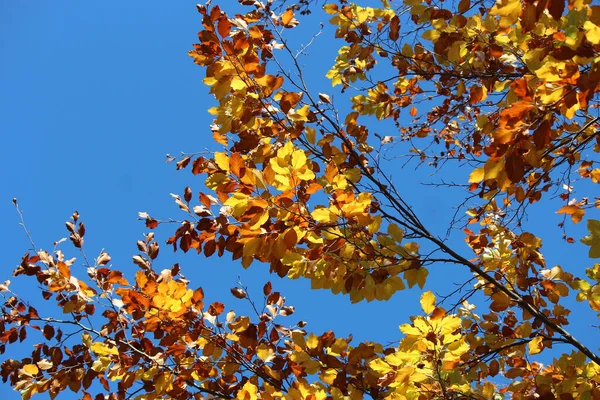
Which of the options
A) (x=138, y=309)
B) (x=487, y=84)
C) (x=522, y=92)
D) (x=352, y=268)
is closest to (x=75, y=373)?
(x=138, y=309)

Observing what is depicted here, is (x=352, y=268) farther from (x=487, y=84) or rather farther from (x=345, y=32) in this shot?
(x=345, y=32)

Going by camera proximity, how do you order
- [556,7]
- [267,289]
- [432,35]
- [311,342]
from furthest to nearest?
[267,289]
[432,35]
[311,342]
[556,7]

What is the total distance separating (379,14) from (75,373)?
2.51 meters

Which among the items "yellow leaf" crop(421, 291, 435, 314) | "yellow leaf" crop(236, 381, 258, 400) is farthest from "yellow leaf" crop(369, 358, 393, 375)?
"yellow leaf" crop(236, 381, 258, 400)

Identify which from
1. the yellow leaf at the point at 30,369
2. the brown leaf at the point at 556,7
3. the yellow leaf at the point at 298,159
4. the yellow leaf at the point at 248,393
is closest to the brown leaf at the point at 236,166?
the yellow leaf at the point at 298,159

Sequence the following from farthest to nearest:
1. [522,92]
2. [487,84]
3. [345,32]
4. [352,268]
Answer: [345,32] < [487,84] < [352,268] < [522,92]

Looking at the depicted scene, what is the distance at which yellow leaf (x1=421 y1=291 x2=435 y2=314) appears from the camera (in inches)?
62.7

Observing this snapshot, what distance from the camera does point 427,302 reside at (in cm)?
160

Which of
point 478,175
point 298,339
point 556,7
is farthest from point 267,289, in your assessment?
point 556,7

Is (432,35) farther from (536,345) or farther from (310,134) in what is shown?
(536,345)

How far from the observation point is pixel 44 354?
2152 millimetres

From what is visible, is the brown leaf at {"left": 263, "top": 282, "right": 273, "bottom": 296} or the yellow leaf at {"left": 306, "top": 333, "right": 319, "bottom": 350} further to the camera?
the brown leaf at {"left": 263, "top": 282, "right": 273, "bottom": 296}

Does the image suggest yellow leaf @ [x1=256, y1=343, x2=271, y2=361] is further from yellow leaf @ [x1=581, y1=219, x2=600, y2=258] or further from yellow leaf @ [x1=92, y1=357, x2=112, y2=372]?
yellow leaf @ [x1=581, y1=219, x2=600, y2=258]

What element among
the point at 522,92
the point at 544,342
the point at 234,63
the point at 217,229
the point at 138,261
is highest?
the point at 234,63
